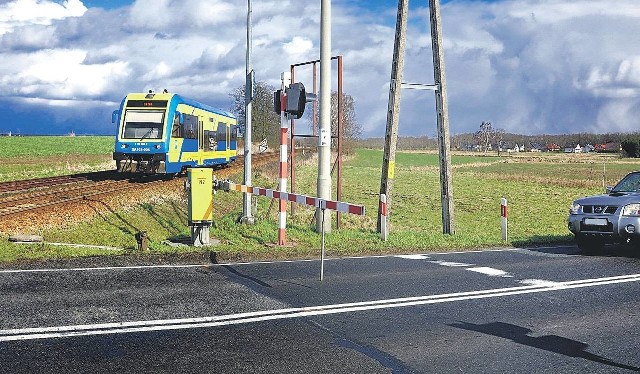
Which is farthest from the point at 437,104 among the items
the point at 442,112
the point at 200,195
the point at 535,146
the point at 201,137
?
the point at 535,146

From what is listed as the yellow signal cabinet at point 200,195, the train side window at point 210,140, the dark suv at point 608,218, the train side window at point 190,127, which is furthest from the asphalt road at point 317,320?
the train side window at point 210,140

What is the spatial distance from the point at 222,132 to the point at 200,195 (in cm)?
2404

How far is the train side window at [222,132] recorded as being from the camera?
35.5 m

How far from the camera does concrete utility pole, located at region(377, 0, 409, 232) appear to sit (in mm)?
16156

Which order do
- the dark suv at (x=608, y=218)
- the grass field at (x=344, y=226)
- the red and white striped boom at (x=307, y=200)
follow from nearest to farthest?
the red and white striped boom at (x=307, y=200) → the dark suv at (x=608, y=218) → the grass field at (x=344, y=226)

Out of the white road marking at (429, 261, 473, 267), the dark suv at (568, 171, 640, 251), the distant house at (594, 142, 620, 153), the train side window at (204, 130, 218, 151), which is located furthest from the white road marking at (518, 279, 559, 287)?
the distant house at (594, 142, 620, 153)

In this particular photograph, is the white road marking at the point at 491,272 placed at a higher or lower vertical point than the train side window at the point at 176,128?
lower

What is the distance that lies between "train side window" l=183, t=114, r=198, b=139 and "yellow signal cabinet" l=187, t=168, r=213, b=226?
14.7 metres

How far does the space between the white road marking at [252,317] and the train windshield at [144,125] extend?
731 inches

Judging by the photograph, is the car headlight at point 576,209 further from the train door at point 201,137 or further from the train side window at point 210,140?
the train side window at point 210,140

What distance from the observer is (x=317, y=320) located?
23.6ft

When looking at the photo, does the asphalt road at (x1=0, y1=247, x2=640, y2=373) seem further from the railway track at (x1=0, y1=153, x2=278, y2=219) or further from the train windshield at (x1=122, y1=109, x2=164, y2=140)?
the train windshield at (x1=122, y1=109, x2=164, y2=140)

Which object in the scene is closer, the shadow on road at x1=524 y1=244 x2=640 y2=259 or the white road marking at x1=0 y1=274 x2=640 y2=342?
the white road marking at x1=0 y1=274 x2=640 y2=342

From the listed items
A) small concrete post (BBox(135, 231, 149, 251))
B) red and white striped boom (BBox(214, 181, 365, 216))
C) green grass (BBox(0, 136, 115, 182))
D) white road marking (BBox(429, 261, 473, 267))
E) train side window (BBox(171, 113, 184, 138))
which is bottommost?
white road marking (BBox(429, 261, 473, 267))
